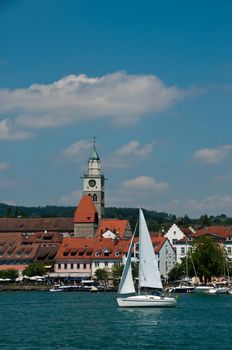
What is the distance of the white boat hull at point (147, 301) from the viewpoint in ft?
228

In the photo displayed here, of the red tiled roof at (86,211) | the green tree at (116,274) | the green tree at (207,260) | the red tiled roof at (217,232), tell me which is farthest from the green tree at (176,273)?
the red tiled roof at (86,211)

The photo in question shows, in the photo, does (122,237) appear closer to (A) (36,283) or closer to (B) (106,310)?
(A) (36,283)

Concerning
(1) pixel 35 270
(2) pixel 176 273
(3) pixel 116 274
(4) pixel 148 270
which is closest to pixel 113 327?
(4) pixel 148 270

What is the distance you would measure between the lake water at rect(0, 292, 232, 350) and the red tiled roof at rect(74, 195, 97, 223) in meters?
76.5

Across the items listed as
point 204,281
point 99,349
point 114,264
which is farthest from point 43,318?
point 114,264

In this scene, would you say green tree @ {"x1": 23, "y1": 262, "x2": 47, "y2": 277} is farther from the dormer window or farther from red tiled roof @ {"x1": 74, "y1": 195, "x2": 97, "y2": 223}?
→ red tiled roof @ {"x1": 74, "y1": 195, "x2": 97, "y2": 223}

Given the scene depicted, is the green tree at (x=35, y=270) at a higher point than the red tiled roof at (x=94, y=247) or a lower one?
lower

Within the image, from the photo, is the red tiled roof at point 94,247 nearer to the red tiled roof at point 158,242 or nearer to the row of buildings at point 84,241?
the row of buildings at point 84,241

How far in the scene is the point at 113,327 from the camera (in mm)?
55906

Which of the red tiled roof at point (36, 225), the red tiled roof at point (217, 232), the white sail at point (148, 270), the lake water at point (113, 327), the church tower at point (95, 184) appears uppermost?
the church tower at point (95, 184)

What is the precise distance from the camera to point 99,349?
44.5 meters

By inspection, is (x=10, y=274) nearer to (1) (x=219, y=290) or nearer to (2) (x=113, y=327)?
(1) (x=219, y=290)

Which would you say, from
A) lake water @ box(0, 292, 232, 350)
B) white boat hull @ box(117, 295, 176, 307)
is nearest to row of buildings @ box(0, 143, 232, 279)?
lake water @ box(0, 292, 232, 350)

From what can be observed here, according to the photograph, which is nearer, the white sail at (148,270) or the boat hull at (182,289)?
the white sail at (148,270)
